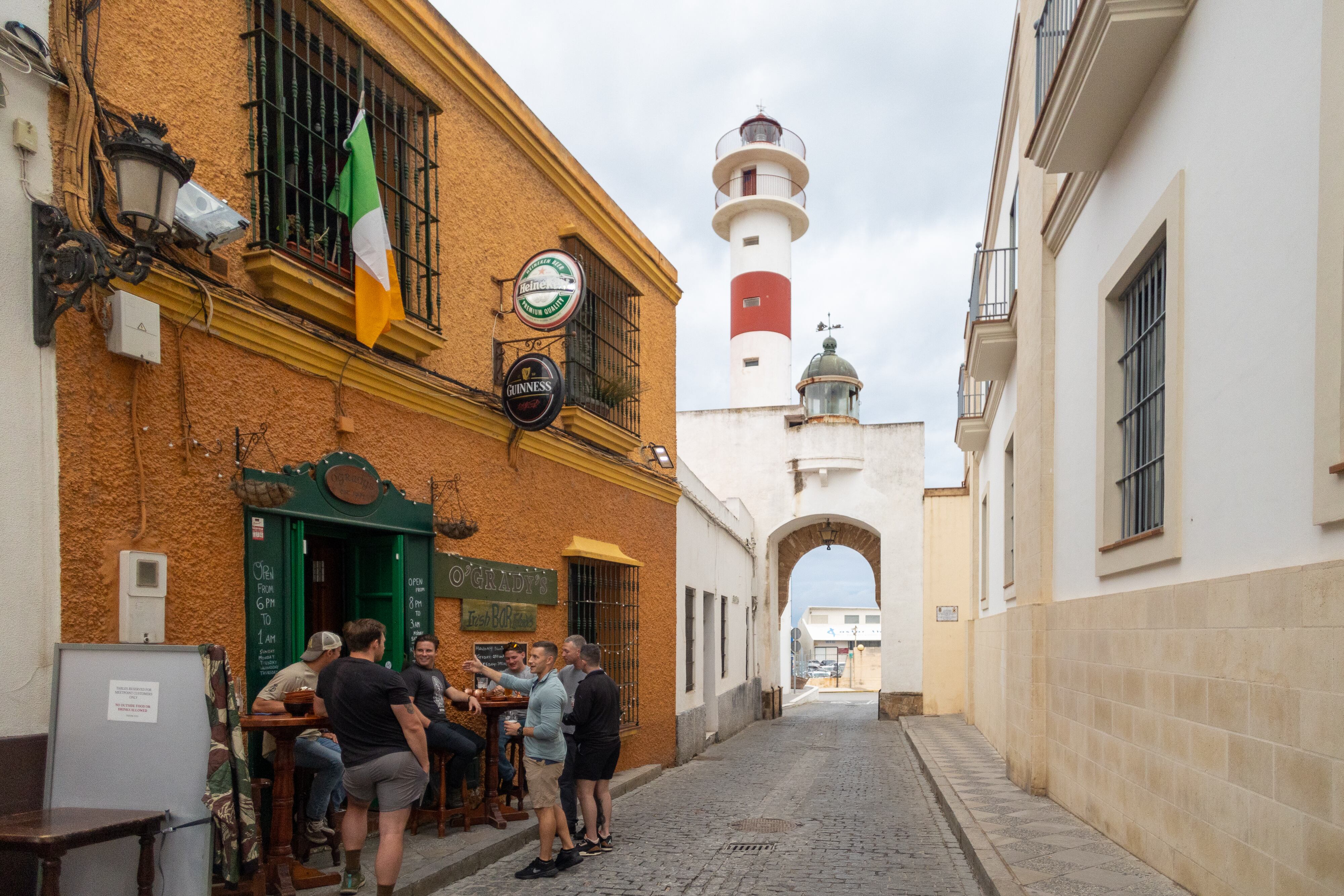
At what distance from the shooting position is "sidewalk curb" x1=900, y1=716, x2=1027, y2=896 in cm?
587

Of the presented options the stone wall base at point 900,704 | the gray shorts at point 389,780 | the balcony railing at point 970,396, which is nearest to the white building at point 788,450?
the stone wall base at point 900,704

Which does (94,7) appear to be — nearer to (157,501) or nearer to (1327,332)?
(157,501)

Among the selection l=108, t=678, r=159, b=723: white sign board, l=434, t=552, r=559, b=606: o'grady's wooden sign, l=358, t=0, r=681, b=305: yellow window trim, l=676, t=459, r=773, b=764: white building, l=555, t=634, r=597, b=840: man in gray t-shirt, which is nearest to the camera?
l=108, t=678, r=159, b=723: white sign board

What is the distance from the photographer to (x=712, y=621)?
17219 mm

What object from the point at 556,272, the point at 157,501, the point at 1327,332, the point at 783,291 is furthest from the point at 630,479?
the point at 783,291

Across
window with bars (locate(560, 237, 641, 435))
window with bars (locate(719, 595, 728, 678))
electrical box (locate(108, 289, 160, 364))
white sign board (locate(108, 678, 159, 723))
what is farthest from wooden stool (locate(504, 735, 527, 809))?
window with bars (locate(719, 595, 728, 678))

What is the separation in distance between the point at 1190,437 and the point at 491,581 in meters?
5.65

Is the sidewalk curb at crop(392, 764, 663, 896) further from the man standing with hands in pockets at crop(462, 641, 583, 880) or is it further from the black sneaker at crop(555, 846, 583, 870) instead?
the black sneaker at crop(555, 846, 583, 870)

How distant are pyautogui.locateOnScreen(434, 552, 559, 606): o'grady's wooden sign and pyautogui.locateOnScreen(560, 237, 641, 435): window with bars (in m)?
1.92

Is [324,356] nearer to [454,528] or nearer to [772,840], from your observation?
[454,528]

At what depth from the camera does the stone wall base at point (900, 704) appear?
2245 centimetres

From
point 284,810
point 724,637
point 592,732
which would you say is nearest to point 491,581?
point 592,732

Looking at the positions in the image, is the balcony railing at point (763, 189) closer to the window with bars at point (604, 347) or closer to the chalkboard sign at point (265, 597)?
the window with bars at point (604, 347)

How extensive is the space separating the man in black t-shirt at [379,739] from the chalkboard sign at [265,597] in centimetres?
88
